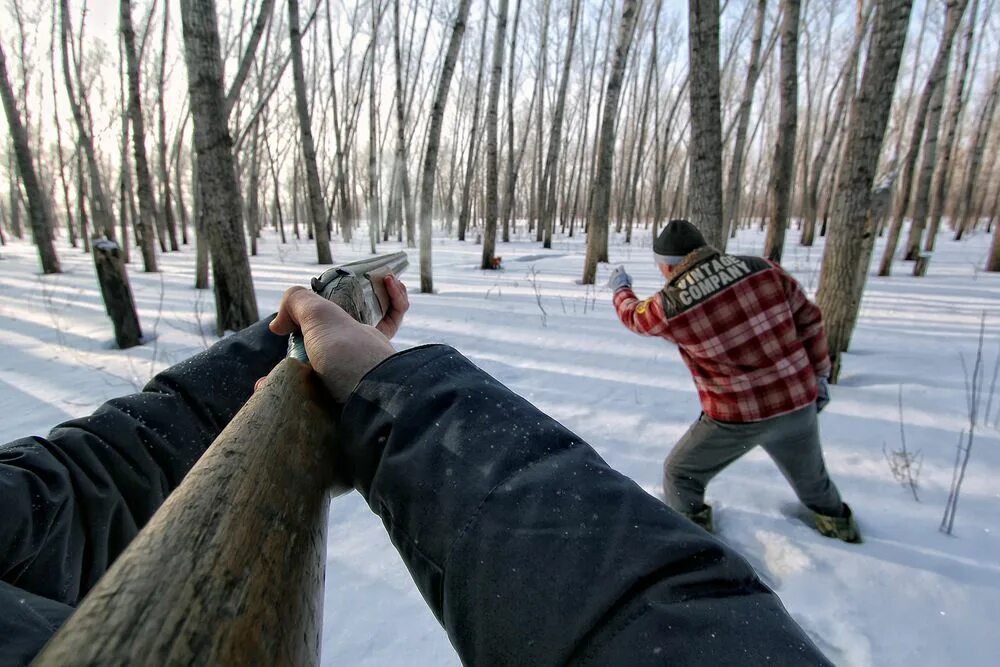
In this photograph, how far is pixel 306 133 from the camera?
1078cm

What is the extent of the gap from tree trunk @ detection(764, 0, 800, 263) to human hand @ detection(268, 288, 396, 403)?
8519 millimetres

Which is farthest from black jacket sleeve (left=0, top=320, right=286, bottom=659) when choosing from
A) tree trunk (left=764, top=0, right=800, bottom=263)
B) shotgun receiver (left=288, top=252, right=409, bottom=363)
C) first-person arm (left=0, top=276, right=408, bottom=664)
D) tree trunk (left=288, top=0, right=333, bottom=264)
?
tree trunk (left=288, top=0, right=333, bottom=264)

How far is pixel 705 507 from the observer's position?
2.31 m

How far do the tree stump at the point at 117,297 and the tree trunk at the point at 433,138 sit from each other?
13.7 ft

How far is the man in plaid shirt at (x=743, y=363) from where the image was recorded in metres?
1.93

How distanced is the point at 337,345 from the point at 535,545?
0.51 m

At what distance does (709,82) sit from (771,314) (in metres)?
3.67

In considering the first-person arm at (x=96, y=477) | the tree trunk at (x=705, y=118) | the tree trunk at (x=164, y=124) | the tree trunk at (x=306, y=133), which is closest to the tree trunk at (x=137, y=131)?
the tree trunk at (x=306, y=133)

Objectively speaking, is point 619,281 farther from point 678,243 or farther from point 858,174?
point 858,174

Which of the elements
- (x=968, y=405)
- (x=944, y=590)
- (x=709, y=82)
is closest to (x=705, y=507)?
(x=944, y=590)

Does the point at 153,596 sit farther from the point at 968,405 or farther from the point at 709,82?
the point at 709,82

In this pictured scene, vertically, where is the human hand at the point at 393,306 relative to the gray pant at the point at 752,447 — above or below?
above

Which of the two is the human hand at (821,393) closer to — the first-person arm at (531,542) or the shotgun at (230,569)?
the first-person arm at (531,542)

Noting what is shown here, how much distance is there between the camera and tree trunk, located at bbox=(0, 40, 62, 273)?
9.45 metres
